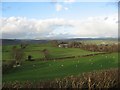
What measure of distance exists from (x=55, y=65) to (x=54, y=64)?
0.23m

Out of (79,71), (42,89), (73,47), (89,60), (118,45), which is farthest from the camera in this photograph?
(73,47)

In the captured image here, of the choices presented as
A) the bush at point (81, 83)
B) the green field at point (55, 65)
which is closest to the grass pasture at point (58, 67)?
the green field at point (55, 65)

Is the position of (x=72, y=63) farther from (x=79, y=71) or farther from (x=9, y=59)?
(x=9, y=59)

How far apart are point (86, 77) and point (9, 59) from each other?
158 inches

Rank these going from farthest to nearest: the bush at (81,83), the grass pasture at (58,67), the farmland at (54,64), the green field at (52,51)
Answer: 1. the green field at (52,51)
2. the farmland at (54,64)
3. the grass pasture at (58,67)
4. the bush at (81,83)

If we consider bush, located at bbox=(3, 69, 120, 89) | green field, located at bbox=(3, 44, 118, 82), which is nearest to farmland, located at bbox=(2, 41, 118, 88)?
green field, located at bbox=(3, 44, 118, 82)

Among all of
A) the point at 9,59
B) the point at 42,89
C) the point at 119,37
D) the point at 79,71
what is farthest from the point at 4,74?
the point at 119,37

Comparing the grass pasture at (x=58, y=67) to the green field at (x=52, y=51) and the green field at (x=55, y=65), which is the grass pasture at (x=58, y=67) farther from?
the green field at (x=52, y=51)

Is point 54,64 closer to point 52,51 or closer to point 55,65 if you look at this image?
point 55,65

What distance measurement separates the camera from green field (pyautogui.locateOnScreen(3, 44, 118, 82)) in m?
12.7

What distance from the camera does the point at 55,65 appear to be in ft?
48.9

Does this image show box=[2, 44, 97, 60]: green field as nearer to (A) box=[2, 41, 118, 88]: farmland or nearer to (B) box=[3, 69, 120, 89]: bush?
(A) box=[2, 41, 118, 88]: farmland

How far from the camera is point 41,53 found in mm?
16578

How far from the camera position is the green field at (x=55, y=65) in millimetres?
12719
